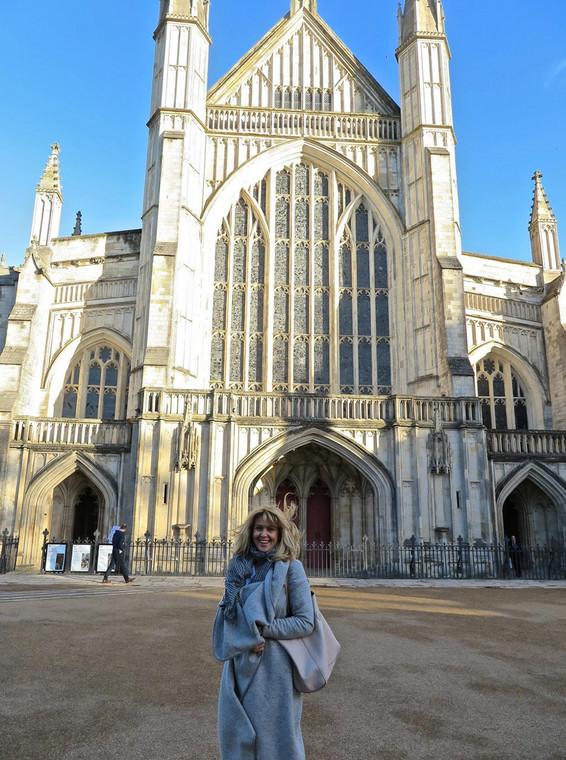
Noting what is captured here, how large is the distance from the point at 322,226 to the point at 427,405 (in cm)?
864

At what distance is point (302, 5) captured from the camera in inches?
1006

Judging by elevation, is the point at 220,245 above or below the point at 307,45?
below

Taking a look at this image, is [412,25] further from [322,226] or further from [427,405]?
[427,405]

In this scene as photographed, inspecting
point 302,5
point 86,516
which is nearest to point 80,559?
point 86,516

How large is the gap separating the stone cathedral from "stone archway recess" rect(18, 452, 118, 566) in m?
0.06

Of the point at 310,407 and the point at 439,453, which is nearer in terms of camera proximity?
the point at 439,453

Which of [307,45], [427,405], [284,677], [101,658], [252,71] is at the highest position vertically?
[307,45]

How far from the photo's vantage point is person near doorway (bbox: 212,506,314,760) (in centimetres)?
254

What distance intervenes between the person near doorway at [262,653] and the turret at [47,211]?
22.5 metres

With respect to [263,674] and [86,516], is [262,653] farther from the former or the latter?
[86,516]

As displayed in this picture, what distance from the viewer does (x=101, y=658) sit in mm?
5871

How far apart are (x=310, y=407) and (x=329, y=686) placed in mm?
12683

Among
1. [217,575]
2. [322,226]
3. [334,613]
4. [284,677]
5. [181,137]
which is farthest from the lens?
[322,226]

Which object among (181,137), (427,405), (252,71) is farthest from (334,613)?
(252,71)
